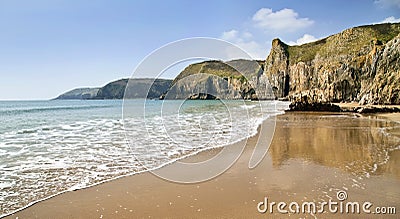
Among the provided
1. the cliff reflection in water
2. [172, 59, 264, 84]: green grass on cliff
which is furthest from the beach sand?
[172, 59, 264, 84]: green grass on cliff

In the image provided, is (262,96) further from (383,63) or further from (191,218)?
(191,218)

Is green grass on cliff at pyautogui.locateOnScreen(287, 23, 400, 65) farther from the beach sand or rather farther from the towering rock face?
the beach sand

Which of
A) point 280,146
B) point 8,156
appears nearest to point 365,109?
point 280,146

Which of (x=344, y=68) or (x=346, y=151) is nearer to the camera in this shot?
(x=346, y=151)

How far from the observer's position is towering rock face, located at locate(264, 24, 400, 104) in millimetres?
33688

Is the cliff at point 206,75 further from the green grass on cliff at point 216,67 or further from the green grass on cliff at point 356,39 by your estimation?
the green grass on cliff at point 356,39

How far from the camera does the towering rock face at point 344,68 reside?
33.7m

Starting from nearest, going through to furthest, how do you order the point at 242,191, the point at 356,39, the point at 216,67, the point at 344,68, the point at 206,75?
1. the point at 242,191
2. the point at 216,67
3. the point at 206,75
4. the point at 344,68
5. the point at 356,39

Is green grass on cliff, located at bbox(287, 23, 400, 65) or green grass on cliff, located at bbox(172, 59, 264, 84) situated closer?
green grass on cliff, located at bbox(172, 59, 264, 84)

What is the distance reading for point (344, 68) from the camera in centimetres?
→ 4897

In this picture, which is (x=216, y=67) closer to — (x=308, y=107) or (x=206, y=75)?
(x=206, y=75)

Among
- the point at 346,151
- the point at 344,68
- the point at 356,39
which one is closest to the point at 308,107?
the point at 346,151

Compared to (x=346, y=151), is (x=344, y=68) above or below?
above

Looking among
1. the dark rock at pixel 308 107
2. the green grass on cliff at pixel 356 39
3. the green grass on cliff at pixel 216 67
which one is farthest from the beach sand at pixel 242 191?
the green grass on cliff at pixel 356 39
